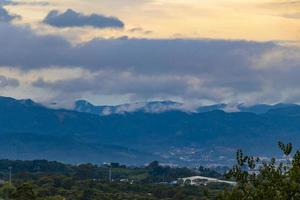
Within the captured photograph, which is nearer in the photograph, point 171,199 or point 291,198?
point 291,198

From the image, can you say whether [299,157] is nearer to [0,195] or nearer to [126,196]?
[0,195]

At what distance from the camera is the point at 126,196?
180 meters

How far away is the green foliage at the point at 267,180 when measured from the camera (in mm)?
38188

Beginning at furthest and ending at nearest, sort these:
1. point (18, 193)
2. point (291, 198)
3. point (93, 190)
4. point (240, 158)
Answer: point (93, 190)
point (18, 193)
point (240, 158)
point (291, 198)

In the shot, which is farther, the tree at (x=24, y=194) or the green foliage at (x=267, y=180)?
the tree at (x=24, y=194)

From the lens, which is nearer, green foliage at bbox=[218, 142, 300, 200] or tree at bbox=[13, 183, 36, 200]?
green foliage at bbox=[218, 142, 300, 200]

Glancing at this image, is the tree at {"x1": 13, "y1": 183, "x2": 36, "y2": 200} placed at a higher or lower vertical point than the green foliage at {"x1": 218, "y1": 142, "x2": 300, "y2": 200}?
higher

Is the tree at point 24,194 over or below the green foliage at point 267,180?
over

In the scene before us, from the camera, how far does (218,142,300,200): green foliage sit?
125 feet

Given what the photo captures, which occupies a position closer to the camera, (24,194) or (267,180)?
(267,180)

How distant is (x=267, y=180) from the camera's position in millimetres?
40188

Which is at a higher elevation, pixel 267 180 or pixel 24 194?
pixel 24 194

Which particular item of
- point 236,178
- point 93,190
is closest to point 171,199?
point 93,190

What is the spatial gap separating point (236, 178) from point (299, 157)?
344 centimetres
